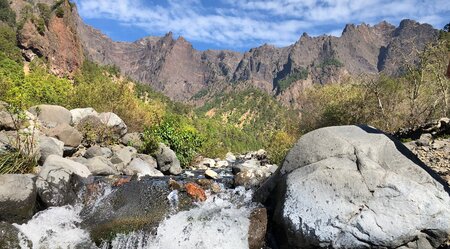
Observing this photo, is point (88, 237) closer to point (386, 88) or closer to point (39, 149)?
point (39, 149)

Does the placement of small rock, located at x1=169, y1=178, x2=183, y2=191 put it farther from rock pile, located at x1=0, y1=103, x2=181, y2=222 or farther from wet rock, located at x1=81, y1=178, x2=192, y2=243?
rock pile, located at x1=0, y1=103, x2=181, y2=222

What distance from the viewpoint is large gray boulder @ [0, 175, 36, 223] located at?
10.5 m

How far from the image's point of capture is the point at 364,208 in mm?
9297

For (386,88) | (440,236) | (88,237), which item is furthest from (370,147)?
(386,88)

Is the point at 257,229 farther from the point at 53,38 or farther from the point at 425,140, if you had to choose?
the point at 53,38

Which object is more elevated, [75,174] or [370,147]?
[370,147]

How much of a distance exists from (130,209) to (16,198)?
10.5 feet

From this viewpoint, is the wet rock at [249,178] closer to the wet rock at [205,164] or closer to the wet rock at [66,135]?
the wet rock at [66,135]

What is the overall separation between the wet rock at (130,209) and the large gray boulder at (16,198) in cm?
158

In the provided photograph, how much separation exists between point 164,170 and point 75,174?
778 cm

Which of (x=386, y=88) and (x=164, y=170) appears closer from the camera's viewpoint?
(x=164, y=170)

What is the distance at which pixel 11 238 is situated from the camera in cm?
1001

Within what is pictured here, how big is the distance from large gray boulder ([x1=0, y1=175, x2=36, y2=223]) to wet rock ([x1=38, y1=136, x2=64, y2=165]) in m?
4.32

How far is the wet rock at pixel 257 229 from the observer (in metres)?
10.5
